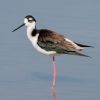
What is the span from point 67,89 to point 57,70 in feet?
3.86

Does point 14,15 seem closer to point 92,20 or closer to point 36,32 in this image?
point 92,20

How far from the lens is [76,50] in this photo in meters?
14.1

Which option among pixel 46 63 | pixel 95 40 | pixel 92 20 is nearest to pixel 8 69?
pixel 46 63

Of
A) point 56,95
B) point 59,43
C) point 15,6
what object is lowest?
point 56,95

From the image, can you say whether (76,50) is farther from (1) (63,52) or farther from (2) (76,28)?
(2) (76,28)

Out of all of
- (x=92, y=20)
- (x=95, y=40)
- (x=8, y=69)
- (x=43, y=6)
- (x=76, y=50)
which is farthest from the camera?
(x=43, y=6)

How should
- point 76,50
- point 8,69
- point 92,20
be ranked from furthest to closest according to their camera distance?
point 92,20, point 8,69, point 76,50

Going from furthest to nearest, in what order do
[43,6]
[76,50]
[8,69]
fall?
1. [43,6]
2. [8,69]
3. [76,50]

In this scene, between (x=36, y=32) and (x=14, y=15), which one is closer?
(x=36, y=32)

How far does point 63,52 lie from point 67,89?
0.71m

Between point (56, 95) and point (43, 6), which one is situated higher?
point (43, 6)

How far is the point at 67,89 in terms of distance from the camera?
1442 centimetres

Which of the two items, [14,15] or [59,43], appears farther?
[14,15]

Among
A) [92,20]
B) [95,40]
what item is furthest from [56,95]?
[92,20]
